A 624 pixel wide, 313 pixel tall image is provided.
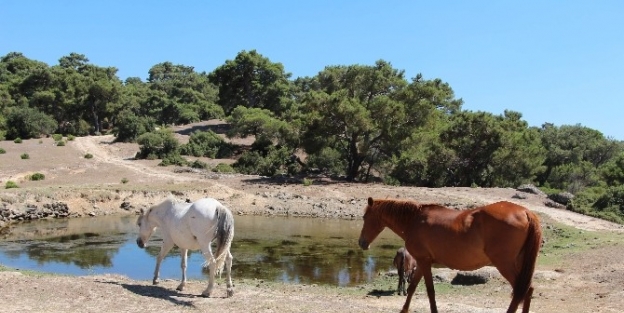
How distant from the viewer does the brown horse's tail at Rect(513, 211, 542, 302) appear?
7.84m

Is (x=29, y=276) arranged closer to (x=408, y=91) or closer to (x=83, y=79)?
(x=408, y=91)

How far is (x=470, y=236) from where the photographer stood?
327 inches

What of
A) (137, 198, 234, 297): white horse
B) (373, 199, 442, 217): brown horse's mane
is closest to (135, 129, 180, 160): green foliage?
(137, 198, 234, 297): white horse

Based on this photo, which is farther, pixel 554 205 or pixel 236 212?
pixel 554 205

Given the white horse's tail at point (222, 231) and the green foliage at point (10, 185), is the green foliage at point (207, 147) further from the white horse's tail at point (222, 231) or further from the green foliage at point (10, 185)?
the white horse's tail at point (222, 231)

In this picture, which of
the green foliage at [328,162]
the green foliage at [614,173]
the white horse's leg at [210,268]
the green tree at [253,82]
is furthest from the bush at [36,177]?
the green foliage at [614,173]

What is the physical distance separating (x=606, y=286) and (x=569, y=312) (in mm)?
3218

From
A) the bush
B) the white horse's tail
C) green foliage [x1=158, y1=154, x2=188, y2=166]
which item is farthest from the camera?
green foliage [x1=158, y1=154, x2=188, y2=166]

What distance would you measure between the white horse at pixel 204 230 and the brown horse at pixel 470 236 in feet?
10.1

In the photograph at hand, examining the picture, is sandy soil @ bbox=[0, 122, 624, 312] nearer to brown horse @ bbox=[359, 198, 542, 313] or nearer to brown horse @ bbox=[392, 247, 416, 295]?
brown horse @ bbox=[392, 247, 416, 295]

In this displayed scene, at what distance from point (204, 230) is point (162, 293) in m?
1.49

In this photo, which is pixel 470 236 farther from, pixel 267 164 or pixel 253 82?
pixel 253 82

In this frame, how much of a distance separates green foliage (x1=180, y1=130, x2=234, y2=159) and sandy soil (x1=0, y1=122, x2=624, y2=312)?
3.05 meters

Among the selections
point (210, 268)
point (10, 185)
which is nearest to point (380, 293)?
point (210, 268)
